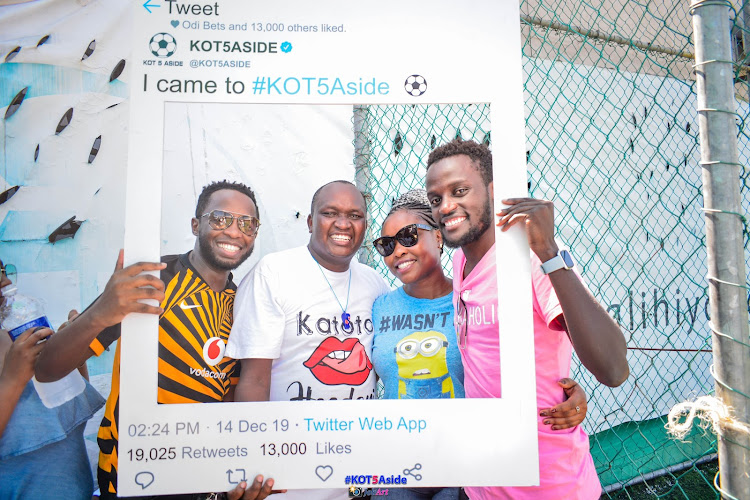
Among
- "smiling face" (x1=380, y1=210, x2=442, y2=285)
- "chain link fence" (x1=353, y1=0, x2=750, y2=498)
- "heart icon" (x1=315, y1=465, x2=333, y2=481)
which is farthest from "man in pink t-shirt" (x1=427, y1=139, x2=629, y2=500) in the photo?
"chain link fence" (x1=353, y1=0, x2=750, y2=498)

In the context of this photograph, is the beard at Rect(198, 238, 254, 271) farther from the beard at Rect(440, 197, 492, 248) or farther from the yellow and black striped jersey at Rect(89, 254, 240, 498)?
the beard at Rect(440, 197, 492, 248)

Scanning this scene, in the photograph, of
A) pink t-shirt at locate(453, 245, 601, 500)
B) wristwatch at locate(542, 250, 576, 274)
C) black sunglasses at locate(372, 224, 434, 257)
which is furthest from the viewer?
black sunglasses at locate(372, 224, 434, 257)

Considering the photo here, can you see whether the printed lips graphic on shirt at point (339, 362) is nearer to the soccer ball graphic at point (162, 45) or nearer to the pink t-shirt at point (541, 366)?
the pink t-shirt at point (541, 366)

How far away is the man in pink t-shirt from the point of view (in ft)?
4.13

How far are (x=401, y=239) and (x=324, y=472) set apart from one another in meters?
0.74

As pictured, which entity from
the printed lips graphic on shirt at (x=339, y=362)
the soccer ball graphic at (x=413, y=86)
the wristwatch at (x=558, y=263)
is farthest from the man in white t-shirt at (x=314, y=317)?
the wristwatch at (x=558, y=263)

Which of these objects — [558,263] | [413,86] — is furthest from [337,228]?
[558,263]

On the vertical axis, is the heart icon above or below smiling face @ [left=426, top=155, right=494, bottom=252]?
below

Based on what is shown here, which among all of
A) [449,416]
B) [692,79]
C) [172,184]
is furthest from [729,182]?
[692,79]

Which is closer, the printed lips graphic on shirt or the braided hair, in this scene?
the printed lips graphic on shirt

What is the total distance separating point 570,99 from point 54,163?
3160 millimetres

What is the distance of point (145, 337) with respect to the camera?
1.26 m

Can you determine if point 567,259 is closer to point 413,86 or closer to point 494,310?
point 494,310

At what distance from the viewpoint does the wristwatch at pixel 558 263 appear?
1.22 metres
